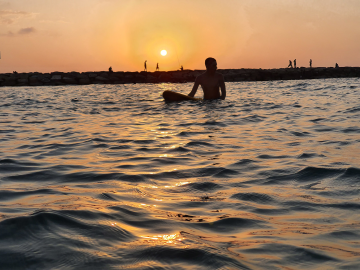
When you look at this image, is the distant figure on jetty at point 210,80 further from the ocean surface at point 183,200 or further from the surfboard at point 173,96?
the ocean surface at point 183,200

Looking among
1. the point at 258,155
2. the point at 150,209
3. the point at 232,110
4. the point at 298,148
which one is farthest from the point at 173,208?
the point at 232,110

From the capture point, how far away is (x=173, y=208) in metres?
2.53

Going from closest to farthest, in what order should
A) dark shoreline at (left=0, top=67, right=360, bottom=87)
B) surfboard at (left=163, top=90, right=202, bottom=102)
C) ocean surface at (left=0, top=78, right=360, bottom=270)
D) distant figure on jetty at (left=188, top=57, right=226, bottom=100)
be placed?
1. ocean surface at (left=0, top=78, right=360, bottom=270)
2. distant figure on jetty at (left=188, top=57, right=226, bottom=100)
3. surfboard at (left=163, top=90, right=202, bottom=102)
4. dark shoreline at (left=0, top=67, right=360, bottom=87)

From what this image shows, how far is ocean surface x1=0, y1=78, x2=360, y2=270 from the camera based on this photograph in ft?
5.83

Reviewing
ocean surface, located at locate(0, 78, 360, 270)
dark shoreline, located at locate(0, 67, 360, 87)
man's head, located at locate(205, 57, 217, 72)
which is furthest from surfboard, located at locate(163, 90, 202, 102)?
dark shoreline, located at locate(0, 67, 360, 87)

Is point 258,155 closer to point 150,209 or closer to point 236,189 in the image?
point 236,189

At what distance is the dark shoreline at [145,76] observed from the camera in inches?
1464

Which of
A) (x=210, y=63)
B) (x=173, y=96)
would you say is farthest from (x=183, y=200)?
(x=173, y=96)

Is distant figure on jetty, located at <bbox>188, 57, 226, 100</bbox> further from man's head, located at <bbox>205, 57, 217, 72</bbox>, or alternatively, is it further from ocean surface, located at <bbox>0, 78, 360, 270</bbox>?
Answer: ocean surface, located at <bbox>0, 78, 360, 270</bbox>

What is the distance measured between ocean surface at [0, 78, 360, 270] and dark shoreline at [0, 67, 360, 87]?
110ft

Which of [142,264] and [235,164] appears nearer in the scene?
[142,264]

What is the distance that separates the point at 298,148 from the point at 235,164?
46.5 inches

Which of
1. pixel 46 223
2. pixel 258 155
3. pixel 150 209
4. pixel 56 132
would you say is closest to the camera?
pixel 46 223

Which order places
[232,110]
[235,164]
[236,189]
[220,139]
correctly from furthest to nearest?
[232,110] → [220,139] → [235,164] → [236,189]
